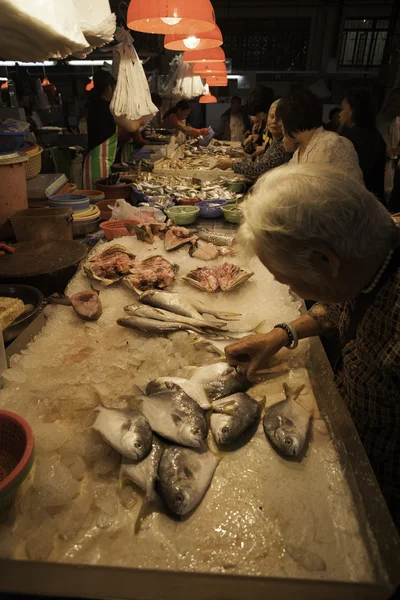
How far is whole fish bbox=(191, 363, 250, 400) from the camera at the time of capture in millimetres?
2084

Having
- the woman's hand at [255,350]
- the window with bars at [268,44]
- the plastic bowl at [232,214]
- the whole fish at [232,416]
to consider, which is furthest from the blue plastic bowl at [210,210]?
the window with bars at [268,44]

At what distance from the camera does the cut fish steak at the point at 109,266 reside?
3252mm

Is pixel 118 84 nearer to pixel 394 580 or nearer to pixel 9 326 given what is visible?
pixel 9 326

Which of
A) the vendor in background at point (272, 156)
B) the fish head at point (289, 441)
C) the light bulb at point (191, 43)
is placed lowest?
the fish head at point (289, 441)

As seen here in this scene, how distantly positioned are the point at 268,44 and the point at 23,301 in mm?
21049

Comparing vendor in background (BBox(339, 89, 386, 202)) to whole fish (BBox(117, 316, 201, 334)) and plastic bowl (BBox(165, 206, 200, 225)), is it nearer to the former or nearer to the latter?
plastic bowl (BBox(165, 206, 200, 225))

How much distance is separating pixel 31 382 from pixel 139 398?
24.3 inches

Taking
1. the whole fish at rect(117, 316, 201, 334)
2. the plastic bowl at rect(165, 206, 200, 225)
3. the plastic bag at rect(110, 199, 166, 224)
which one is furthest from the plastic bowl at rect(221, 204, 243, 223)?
the whole fish at rect(117, 316, 201, 334)

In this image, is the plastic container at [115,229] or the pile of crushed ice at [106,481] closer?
the pile of crushed ice at [106,481]

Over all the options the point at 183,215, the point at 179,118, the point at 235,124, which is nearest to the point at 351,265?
the point at 183,215

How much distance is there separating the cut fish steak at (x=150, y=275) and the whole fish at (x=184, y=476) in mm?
1657

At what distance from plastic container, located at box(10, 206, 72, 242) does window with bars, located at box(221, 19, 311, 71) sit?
63.5 feet

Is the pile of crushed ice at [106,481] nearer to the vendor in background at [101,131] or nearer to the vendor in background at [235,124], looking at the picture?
the vendor in background at [101,131]

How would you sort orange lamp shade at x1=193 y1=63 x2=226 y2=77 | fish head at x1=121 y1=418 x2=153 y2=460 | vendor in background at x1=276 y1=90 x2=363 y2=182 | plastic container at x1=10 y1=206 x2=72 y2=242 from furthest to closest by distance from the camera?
orange lamp shade at x1=193 y1=63 x2=226 y2=77 → vendor in background at x1=276 y1=90 x2=363 y2=182 → plastic container at x1=10 y1=206 x2=72 y2=242 → fish head at x1=121 y1=418 x2=153 y2=460
